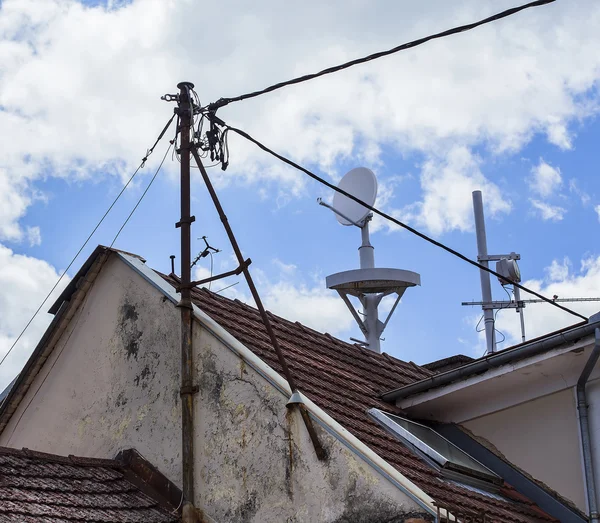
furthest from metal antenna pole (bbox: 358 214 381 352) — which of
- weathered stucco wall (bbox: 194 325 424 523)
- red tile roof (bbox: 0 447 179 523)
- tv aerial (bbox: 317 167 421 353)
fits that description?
red tile roof (bbox: 0 447 179 523)

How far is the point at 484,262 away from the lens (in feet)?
58.5

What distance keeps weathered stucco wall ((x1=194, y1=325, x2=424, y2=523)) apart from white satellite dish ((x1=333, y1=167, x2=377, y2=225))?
18.8 feet

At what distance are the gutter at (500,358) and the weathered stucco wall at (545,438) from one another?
0.69 meters

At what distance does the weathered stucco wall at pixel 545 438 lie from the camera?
10.1m

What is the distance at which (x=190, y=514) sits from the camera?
864 centimetres

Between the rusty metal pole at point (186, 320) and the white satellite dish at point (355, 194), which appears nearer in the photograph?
the rusty metal pole at point (186, 320)

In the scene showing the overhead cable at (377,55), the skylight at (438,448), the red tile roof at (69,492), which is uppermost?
the overhead cable at (377,55)

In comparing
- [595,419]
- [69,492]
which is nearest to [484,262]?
[595,419]

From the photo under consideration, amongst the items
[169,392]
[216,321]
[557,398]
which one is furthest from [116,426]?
[557,398]

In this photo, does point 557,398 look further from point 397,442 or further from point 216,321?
point 216,321

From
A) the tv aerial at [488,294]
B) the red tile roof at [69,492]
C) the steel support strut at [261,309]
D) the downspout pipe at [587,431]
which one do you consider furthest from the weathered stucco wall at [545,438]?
the tv aerial at [488,294]

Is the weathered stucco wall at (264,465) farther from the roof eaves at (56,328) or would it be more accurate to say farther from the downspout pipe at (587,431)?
the downspout pipe at (587,431)

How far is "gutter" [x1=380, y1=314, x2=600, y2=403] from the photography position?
977 centimetres

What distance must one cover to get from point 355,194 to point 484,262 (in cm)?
426
